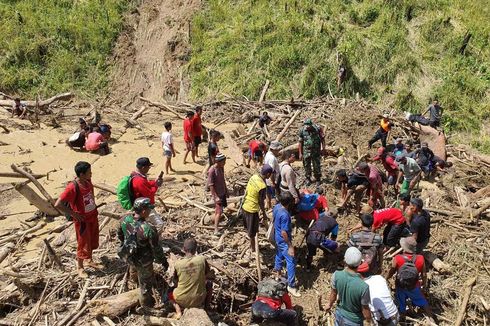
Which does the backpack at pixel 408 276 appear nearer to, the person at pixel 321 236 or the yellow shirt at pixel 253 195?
the person at pixel 321 236

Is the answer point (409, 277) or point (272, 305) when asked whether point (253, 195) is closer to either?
point (272, 305)

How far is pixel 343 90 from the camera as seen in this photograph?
648 inches

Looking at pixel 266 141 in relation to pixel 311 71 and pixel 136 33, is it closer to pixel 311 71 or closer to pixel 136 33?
pixel 311 71

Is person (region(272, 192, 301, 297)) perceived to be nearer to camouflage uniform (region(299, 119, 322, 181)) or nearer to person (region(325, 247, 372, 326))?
person (region(325, 247, 372, 326))

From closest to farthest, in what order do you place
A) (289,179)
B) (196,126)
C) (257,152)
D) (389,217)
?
(389,217), (289,179), (257,152), (196,126)

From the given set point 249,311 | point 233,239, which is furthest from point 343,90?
point 249,311

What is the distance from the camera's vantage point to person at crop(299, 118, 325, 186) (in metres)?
9.52

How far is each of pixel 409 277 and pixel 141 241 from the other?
3.68 metres

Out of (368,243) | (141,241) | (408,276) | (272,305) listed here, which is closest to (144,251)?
(141,241)

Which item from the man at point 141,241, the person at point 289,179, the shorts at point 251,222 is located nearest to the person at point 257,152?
the person at point 289,179

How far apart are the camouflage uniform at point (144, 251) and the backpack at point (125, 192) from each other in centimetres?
71

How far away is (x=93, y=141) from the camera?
12633mm

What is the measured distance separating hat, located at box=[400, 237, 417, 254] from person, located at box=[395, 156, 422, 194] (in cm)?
291

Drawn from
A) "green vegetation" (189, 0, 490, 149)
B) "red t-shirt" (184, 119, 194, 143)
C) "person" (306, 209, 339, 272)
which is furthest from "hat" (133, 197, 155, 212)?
"green vegetation" (189, 0, 490, 149)
